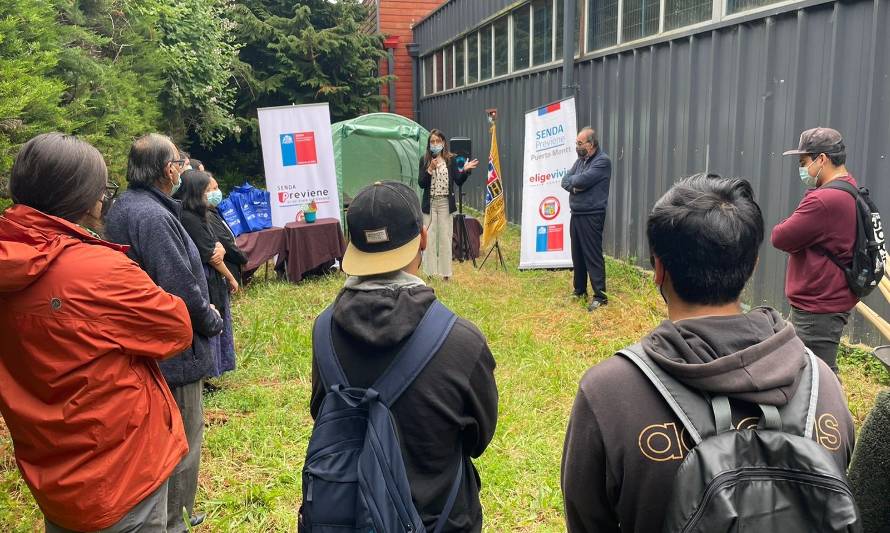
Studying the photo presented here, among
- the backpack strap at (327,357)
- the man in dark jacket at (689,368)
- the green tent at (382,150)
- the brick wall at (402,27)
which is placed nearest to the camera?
the man in dark jacket at (689,368)

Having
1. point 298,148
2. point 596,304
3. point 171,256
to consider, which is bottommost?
point 596,304

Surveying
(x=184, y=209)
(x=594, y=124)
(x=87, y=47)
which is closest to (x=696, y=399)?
(x=184, y=209)

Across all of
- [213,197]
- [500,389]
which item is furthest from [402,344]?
[213,197]

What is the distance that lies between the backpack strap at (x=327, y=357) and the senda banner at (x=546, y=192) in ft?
21.0

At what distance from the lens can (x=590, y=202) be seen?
6.99 meters

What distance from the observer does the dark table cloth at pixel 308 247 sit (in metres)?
8.62

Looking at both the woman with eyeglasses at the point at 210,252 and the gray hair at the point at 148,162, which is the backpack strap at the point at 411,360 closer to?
the gray hair at the point at 148,162

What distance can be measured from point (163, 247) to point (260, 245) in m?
5.96

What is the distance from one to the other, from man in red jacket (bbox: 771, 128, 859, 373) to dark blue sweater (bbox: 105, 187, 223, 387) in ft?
10.3

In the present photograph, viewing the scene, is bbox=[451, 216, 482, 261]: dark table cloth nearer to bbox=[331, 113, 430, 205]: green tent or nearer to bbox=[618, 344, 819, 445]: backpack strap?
bbox=[331, 113, 430, 205]: green tent

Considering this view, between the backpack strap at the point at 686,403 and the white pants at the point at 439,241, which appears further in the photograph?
the white pants at the point at 439,241

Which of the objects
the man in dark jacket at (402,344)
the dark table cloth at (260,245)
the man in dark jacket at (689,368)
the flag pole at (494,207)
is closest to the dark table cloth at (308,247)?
the dark table cloth at (260,245)

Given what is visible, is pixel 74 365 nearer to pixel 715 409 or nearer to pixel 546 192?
pixel 715 409

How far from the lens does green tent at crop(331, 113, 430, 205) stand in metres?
12.4
